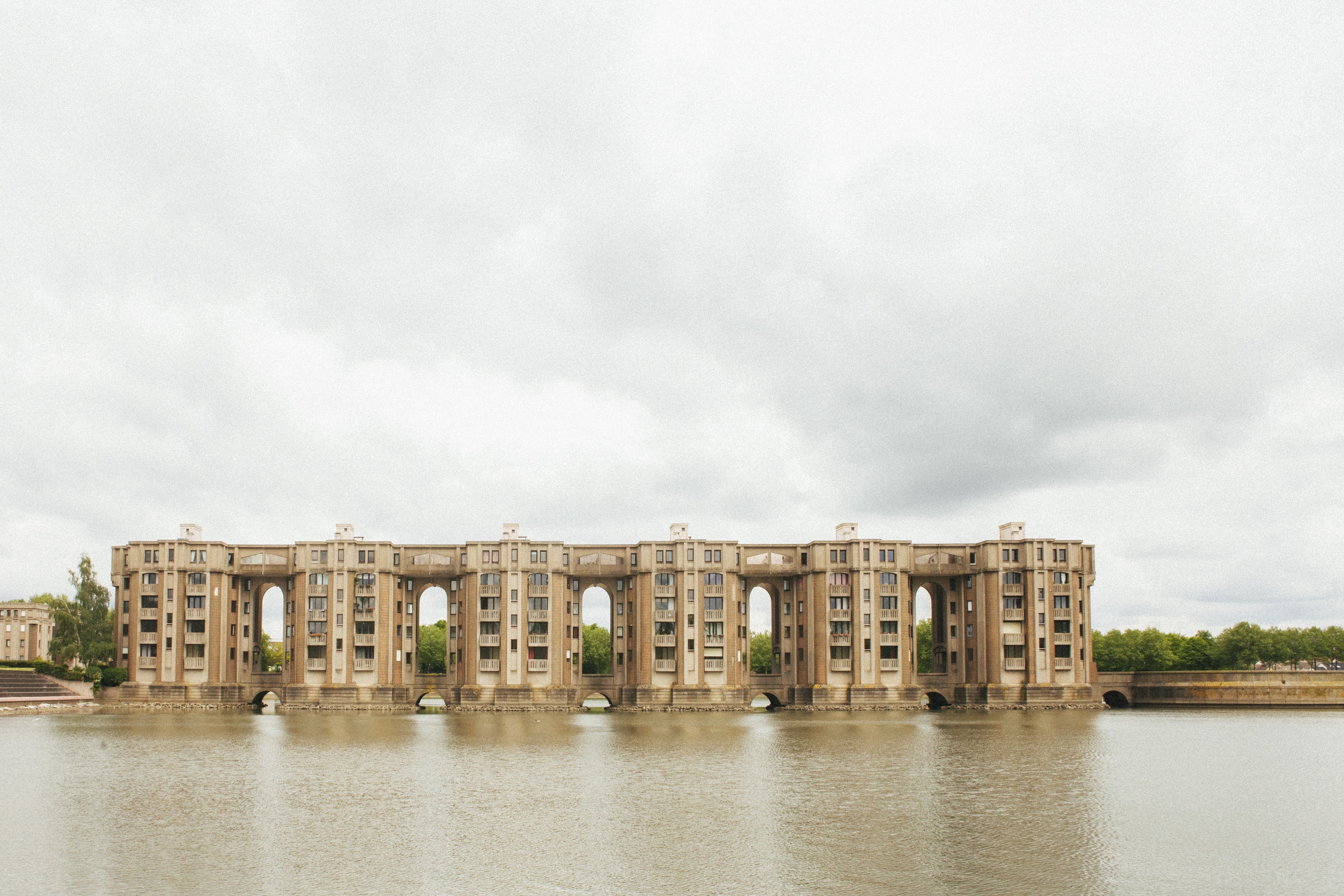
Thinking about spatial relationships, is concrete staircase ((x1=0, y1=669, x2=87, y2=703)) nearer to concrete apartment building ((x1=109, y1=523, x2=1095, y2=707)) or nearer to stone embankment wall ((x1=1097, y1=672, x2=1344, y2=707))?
concrete apartment building ((x1=109, y1=523, x2=1095, y2=707))

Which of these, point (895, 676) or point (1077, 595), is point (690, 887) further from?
point (1077, 595)

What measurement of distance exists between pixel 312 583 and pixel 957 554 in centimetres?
9039

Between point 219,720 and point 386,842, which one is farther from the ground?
point 386,842

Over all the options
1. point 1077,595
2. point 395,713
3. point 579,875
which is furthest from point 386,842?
point 1077,595

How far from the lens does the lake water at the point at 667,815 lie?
34.3 metres

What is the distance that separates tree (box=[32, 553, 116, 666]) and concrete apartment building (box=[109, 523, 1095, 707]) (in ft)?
26.0

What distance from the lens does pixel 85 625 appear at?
149 metres

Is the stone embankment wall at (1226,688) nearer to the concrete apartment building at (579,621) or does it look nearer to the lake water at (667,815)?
the concrete apartment building at (579,621)

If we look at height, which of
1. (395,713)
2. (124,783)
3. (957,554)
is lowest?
(395,713)

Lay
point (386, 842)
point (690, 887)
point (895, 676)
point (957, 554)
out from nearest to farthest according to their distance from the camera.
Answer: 1. point (690, 887)
2. point (386, 842)
3. point (895, 676)
4. point (957, 554)

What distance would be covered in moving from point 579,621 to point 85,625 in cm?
7243

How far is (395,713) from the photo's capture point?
130 meters

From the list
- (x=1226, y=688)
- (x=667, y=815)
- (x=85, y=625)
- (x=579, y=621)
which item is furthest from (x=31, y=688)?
(x=1226, y=688)

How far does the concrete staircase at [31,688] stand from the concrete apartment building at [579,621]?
25.3 feet
